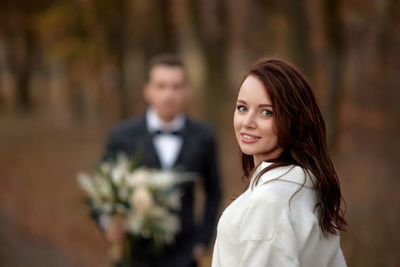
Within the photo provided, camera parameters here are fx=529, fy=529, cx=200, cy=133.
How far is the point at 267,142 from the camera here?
2.18 meters

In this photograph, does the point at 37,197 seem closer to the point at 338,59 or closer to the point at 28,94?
the point at 338,59

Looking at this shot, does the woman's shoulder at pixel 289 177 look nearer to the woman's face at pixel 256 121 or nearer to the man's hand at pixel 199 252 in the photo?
the woman's face at pixel 256 121

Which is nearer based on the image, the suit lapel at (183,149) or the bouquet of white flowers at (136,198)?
the bouquet of white flowers at (136,198)

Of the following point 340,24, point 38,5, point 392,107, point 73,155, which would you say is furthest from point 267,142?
point 38,5

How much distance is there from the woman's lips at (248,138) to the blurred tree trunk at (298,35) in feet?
28.3

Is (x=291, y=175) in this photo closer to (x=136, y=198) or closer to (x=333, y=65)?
(x=136, y=198)

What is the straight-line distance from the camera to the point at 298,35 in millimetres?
10812

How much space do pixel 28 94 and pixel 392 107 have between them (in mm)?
19374

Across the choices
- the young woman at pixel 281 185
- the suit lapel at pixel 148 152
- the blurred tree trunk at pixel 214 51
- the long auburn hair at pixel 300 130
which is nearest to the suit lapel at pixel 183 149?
the suit lapel at pixel 148 152

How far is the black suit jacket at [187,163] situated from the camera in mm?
4875

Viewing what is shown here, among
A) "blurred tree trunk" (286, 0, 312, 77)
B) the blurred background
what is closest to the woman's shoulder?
the blurred background

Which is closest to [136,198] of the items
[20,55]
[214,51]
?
[214,51]

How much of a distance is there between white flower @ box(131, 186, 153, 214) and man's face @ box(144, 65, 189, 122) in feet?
2.69

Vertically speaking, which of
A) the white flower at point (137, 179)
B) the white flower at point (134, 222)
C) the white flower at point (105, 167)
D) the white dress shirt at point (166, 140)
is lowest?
the white flower at point (134, 222)
